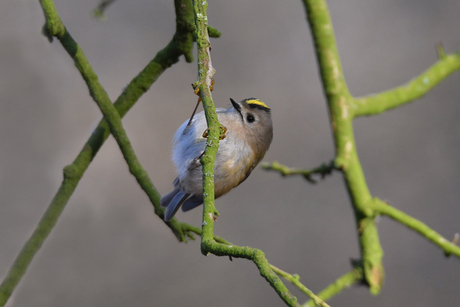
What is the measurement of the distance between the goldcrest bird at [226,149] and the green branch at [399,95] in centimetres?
93

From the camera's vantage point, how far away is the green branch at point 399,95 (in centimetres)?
46

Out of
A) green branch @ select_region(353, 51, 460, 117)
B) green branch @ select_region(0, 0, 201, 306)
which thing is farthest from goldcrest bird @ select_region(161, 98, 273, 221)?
green branch @ select_region(353, 51, 460, 117)

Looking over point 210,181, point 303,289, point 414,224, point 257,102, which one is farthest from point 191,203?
point 414,224

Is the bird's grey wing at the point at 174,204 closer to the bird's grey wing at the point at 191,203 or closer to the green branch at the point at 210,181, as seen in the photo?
the bird's grey wing at the point at 191,203

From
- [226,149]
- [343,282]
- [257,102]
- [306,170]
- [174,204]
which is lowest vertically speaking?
[343,282]

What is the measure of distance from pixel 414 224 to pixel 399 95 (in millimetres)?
129

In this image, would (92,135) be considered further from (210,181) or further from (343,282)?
(343,282)

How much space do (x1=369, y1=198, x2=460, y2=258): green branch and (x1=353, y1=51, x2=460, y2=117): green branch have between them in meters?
0.09

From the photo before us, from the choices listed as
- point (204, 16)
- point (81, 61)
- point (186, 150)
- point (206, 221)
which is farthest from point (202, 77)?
point (186, 150)

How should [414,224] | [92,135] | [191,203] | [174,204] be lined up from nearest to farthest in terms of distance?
[414,224]
[92,135]
[174,204]
[191,203]

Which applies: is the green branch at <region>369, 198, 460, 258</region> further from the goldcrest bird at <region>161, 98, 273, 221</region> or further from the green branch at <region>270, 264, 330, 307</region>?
the goldcrest bird at <region>161, 98, 273, 221</region>

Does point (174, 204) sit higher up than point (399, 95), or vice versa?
point (174, 204)

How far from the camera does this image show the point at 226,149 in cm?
142

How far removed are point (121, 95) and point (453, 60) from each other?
1030 mm
